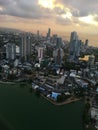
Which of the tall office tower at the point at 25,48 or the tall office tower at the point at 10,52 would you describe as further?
the tall office tower at the point at 25,48

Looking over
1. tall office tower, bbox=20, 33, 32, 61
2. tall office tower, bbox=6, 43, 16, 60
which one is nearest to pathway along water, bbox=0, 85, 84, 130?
tall office tower, bbox=6, 43, 16, 60

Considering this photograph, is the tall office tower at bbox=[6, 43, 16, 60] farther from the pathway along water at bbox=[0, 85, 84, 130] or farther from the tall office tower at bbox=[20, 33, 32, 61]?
the pathway along water at bbox=[0, 85, 84, 130]

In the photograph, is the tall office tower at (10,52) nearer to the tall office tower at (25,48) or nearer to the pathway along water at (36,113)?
→ the tall office tower at (25,48)

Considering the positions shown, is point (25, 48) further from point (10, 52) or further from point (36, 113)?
point (36, 113)

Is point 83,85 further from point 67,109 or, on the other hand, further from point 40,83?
point 67,109

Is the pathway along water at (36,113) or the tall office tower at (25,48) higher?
the tall office tower at (25,48)

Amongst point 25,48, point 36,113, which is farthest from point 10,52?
point 36,113

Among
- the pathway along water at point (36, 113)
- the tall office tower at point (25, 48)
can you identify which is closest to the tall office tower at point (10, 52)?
the tall office tower at point (25, 48)

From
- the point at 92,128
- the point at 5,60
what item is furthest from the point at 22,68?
the point at 92,128

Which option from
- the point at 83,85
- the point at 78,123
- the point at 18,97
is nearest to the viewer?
the point at 78,123
